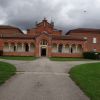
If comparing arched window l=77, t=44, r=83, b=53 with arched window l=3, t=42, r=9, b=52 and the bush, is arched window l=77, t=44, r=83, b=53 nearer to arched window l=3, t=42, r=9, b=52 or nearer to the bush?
the bush

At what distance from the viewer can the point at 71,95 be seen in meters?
13.8

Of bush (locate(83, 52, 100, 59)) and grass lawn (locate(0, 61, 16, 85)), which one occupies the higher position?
bush (locate(83, 52, 100, 59))

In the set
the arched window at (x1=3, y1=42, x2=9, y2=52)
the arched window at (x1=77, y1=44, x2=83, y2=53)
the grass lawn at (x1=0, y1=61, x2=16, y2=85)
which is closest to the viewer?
the grass lawn at (x1=0, y1=61, x2=16, y2=85)

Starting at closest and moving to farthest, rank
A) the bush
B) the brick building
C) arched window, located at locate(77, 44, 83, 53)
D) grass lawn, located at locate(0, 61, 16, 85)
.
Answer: grass lawn, located at locate(0, 61, 16, 85) → the bush → the brick building → arched window, located at locate(77, 44, 83, 53)

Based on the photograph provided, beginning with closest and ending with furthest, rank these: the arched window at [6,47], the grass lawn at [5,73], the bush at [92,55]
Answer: the grass lawn at [5,73] < the bush at [92,55] < the arched window at [6,47]

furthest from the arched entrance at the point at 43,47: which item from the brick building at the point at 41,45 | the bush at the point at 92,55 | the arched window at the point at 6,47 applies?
the bush at the point at 92,55

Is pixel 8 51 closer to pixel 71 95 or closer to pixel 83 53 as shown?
pixel 83 53

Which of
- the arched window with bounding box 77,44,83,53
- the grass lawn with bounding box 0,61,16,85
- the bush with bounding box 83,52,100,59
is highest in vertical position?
the arched window with bounding box 77,44,83,53

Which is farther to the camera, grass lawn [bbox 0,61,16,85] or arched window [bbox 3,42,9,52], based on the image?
arched window [bbox 3,42,9,52]

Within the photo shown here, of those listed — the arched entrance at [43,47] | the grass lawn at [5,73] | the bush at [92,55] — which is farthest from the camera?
the arched entrance at [43,47]

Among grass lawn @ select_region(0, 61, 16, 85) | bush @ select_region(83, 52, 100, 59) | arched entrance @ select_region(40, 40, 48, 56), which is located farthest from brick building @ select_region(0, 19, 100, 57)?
grass lawn @ select_region(0, 61, 16, 85)

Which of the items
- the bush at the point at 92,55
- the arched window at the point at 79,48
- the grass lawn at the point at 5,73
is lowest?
the grass lawn at the point at 5,73

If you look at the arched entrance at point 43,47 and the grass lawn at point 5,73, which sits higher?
the arched entrance at point 43,47

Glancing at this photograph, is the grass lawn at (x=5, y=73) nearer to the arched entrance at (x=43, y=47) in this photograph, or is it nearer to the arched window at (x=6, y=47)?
the arched entrance at (x=43, y=47)
